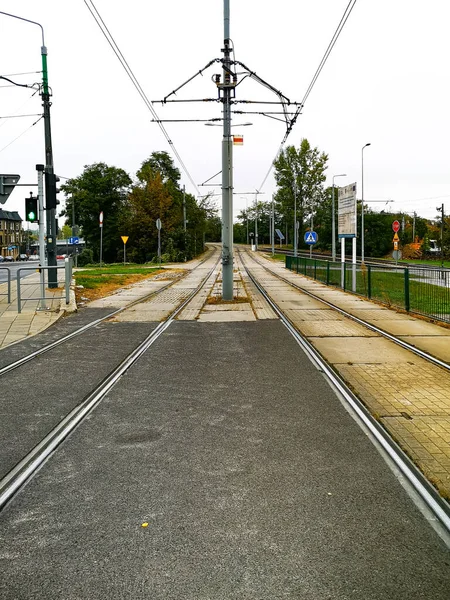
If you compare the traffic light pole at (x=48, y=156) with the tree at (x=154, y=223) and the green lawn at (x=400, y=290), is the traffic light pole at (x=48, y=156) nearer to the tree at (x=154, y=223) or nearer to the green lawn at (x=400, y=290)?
the green lawn at (x=400, y=290)

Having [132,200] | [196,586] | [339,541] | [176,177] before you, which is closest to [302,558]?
[339,541]

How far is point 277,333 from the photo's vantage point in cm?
1135

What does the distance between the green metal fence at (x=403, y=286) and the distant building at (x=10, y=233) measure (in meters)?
101

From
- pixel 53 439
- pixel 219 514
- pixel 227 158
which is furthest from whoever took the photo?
pixel 227 158

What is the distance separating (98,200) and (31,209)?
209 ft

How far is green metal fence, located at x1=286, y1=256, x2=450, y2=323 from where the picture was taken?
43.7 ft

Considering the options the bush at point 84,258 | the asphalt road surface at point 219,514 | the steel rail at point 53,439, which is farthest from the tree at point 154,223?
the asphalt road surface at point 219,514

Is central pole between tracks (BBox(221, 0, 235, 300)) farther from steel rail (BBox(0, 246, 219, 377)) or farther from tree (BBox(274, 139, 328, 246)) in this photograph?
tree (BBox(274, 139, 328, 246))

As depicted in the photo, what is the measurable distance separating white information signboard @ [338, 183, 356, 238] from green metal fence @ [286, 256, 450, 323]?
131cm

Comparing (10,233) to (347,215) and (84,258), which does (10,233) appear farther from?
(347,215)

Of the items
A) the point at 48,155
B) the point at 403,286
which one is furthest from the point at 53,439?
the point at 48,155

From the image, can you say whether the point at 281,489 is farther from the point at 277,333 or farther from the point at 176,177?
the point at 176,177

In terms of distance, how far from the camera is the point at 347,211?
22109 millimetres

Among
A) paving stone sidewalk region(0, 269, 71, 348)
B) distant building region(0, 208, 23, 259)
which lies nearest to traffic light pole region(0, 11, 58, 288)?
paving stone sidewalk region(0, 269, 71, 348)
